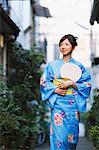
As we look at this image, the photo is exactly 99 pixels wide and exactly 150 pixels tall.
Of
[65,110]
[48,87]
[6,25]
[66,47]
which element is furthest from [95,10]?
[65,110]

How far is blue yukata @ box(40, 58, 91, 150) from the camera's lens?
5113 millimetres

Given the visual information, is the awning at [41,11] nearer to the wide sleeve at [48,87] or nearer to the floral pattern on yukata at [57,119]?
the wide sleeve at [48,87]

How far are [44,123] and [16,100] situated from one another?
4011 millimetres

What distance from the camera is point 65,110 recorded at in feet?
16.8

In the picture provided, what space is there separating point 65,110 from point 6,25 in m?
5.49

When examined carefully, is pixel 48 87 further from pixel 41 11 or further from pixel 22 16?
pixel 41 11

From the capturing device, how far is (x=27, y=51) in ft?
41.3

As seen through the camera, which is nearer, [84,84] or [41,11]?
[84,84]

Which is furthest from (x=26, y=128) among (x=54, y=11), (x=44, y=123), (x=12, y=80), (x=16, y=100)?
(x=54, y=11)

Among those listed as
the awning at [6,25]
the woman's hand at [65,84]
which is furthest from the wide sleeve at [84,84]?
the awning at [6,25]

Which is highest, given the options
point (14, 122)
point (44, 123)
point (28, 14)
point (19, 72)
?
point (28, 14)

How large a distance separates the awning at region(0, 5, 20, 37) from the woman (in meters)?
3.96

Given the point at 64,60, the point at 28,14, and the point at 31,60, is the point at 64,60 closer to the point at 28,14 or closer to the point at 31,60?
the point at 31,60

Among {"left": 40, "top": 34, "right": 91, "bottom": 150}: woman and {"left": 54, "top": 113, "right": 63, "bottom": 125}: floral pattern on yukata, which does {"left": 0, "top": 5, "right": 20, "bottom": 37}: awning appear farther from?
{"left": 54, "top": 113, "right": 63, "bottom": 125}: floral pattern on yukata
